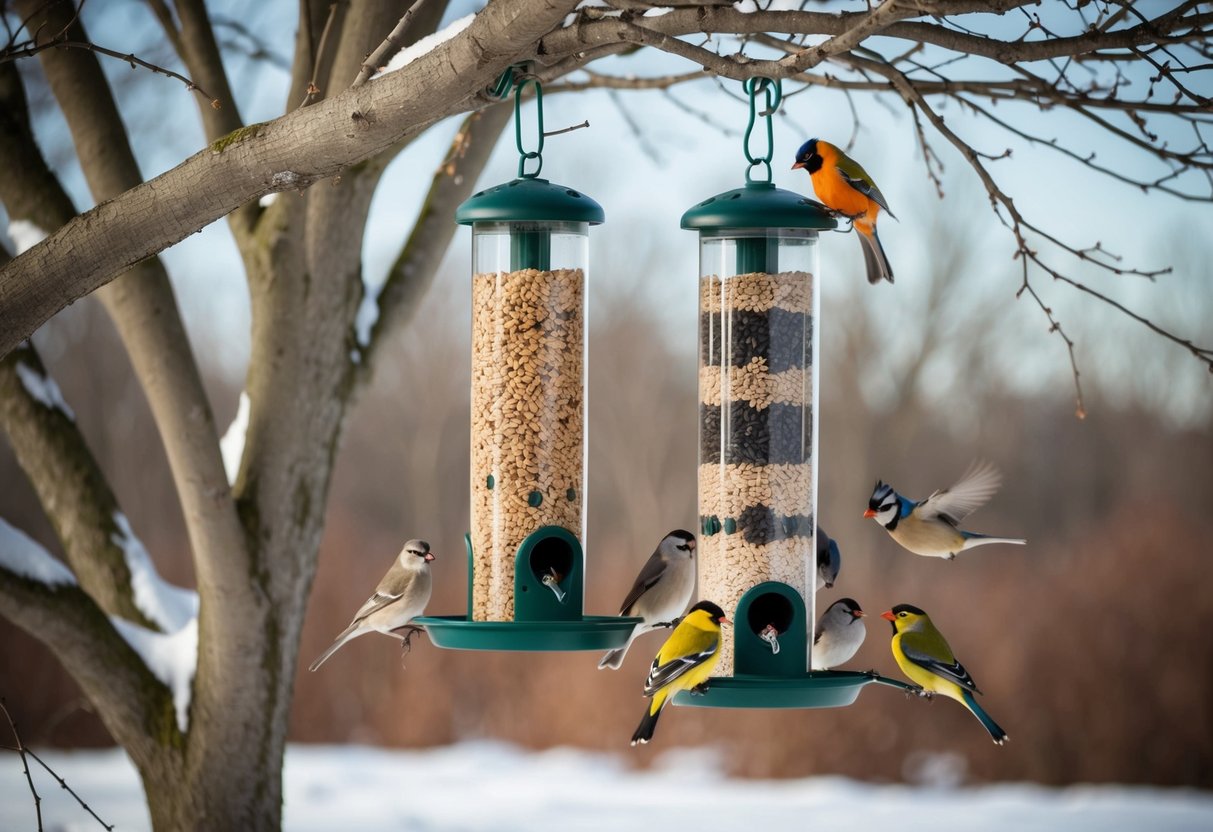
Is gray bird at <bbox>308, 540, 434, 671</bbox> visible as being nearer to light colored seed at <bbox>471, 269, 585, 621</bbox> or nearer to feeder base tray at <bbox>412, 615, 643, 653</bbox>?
light colored seed at <bbox>471, 269, 585, 621</bbox>

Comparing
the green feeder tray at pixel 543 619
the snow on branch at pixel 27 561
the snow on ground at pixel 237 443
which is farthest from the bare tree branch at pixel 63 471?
the green feeder tray at pixel 543 619

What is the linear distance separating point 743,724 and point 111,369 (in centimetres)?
1409

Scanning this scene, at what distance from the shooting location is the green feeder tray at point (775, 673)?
11.0ft

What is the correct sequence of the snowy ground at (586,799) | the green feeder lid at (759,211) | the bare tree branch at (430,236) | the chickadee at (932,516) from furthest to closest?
the snowy ground at (586,799) → the bare tree branch at (430,236) → the chickadee at (932,516) → the green feeder lid at (759,211)

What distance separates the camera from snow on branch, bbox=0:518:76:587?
446 cm

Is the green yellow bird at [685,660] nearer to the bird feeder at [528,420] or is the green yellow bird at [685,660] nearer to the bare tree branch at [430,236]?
the bird feeder at [528,420]

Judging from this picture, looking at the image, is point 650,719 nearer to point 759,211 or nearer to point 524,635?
point 524,635

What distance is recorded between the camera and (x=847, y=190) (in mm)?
3863

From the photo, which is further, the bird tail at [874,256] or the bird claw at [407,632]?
the bird claw at [407,632]

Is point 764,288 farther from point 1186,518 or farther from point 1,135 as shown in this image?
point 1186,518

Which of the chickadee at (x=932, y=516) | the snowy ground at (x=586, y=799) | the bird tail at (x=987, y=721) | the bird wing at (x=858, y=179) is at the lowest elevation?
the snowy ground at (x=586, y=799)

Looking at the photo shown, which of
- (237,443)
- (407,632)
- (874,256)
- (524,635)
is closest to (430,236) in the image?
(237,443)

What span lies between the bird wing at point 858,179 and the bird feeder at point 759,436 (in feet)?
0.73

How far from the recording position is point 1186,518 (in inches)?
551
